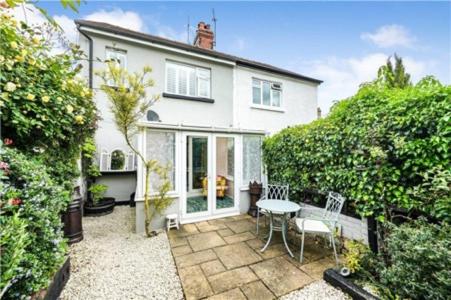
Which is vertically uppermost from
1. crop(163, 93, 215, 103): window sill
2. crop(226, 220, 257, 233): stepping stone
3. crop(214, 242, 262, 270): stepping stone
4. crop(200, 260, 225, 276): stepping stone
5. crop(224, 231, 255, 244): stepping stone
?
crop(163, 93, 215, 103): window sill

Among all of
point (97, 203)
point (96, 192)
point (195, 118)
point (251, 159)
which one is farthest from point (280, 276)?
point (195, 118)

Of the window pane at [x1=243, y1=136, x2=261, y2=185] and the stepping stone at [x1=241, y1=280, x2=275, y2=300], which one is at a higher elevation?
the window pane at [x1=243, y1=136, x2=261, y2=185]

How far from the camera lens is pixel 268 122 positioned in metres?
9.10

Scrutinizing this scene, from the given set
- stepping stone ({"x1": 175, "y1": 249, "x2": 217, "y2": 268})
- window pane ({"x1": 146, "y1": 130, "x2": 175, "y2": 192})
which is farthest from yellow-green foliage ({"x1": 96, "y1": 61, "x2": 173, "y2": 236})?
stepping stone ({"x1": 175, "y1": 249, "x2": 217, "y2": 268})

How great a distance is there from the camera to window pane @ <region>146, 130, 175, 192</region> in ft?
15.5

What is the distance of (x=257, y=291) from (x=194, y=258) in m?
1.30

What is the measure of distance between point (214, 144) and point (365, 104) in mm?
3576

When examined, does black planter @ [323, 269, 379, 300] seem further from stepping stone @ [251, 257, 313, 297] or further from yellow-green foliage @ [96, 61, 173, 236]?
yellow-green foliage @ [96, 61, 173, 236]

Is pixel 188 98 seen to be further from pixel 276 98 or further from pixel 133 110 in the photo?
pixel 276 98

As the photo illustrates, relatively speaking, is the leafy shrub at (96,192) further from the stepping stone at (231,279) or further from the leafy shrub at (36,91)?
the stepping stone at (231,279)

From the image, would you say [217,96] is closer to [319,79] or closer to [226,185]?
[226,185]

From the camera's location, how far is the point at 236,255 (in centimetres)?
354

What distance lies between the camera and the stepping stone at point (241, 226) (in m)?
4.66

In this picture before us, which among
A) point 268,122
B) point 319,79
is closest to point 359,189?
point 268,122
